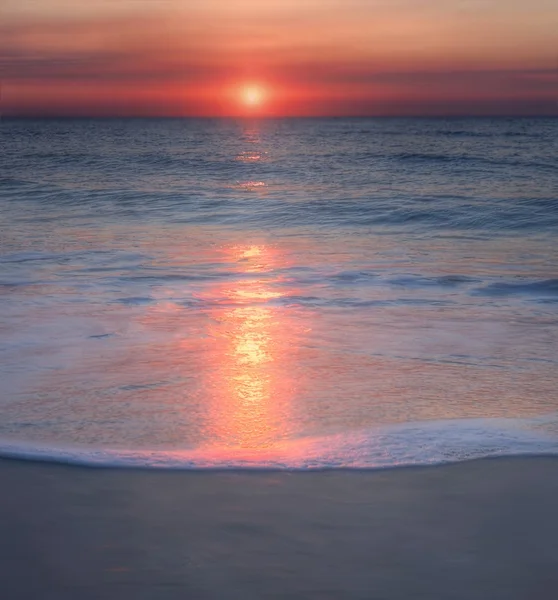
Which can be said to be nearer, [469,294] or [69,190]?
[469,294]

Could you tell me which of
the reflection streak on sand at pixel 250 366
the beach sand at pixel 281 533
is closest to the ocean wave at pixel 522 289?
the reflection streak on sand at pixel 250 366

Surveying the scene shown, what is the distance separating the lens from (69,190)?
21.3 metres

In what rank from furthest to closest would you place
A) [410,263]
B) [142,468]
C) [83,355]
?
[410,263], [83,355], [142,468]

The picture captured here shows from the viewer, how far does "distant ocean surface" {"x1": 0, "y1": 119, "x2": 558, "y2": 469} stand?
3957mm

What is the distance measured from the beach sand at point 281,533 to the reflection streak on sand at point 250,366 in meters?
0.63

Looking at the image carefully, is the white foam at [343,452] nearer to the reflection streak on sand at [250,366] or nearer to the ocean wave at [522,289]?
the reflection streak on sand at [250,366]

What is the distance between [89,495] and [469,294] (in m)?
5.61

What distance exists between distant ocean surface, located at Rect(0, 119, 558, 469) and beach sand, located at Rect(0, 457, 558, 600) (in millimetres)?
218

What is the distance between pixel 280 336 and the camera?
6234mm

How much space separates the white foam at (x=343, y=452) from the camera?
3.61 metres

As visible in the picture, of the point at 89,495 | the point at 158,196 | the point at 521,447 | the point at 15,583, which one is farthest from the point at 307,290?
the point at 158,196

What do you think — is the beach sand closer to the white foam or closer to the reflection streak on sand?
the white foam

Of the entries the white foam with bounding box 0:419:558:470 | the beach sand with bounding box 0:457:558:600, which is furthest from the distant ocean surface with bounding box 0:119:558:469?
the beach sand with bounding box 0:457:558:600

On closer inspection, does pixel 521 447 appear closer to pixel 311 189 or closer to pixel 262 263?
pixel 262 263
